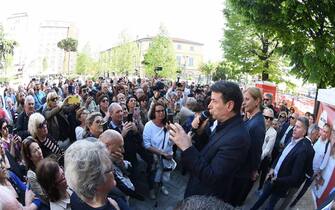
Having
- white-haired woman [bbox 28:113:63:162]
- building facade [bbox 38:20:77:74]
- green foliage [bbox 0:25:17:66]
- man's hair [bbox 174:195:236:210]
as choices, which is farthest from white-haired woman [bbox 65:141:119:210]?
building facade [bbox 38:20:77:74]

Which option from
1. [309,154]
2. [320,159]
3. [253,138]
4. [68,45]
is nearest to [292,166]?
[309,154]

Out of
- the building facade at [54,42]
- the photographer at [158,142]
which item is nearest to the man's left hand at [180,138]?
the photographer at [158,142]

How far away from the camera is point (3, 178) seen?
329 centimetres

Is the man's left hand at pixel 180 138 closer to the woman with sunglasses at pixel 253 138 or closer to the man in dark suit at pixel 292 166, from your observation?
the woman with sunglasses at pixel 253 138

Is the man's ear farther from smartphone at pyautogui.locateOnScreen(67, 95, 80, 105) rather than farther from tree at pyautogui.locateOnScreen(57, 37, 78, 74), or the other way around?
tree at pyautogui.locateOnScreen(57, 37, 78, 74)

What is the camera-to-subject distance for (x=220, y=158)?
2.73 metres

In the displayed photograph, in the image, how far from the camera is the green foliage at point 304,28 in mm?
10945

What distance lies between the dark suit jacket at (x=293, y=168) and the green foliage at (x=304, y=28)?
21.7 feet

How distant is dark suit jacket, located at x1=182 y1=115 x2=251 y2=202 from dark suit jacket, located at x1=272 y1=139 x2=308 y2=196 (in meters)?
2.61

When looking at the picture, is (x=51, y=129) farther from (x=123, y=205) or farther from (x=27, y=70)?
(x=27, y=70)

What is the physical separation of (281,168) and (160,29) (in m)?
69.8

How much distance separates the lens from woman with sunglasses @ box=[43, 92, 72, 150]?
650 centimetres

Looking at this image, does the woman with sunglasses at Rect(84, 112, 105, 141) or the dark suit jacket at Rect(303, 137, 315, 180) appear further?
the dark suit jacket at Rect(303, 137, 315, 180)

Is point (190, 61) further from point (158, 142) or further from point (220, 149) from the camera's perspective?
point (220, 149)
